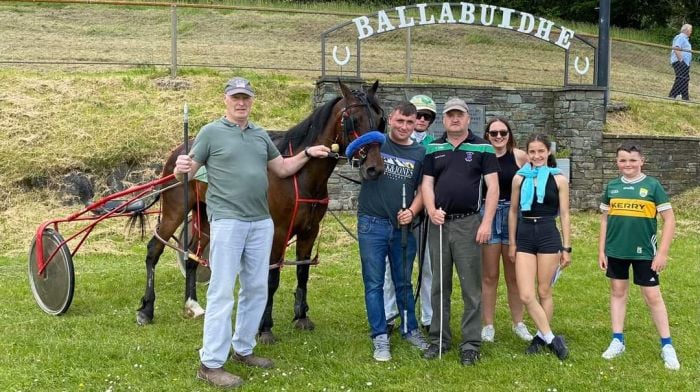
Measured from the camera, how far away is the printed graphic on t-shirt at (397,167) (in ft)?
15.5

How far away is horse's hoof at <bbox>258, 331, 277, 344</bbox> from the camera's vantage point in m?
5.29

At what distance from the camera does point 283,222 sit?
5.23 metres

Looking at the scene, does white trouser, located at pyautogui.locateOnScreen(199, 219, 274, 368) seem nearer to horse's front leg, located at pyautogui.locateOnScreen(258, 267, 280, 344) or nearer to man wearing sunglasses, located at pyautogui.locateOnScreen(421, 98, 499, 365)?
horse's front leg, located at pyautogui.locateOnScreen(258, 267, 280, 344)

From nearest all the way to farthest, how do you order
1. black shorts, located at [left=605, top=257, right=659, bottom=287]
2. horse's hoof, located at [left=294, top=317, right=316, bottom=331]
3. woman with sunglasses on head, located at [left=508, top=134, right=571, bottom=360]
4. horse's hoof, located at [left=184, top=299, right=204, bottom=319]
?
black shorts, located at [left=605, top=257, right=659, bottom=287]
woman with sunglasses on head, located at [left=508, top=134, right=571, bottom=360]
horse's hoof, located at [left=294, top=317, right=316, bottom=331]
horse's hoof, located at [left=184, top=299, right=204, bottom=319]

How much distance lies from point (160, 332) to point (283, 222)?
5.22ft

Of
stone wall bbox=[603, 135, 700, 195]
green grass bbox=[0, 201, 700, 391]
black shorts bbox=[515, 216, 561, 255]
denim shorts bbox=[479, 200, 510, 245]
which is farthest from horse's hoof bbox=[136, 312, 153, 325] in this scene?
stone wall bbox=[603, 135, 700, 195]

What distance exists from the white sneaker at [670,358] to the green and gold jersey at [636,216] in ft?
2.39

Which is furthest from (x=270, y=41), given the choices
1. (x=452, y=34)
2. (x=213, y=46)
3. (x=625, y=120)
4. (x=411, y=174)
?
(x=411, y=174)

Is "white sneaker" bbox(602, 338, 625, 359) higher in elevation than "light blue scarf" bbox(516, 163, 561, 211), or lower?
lower

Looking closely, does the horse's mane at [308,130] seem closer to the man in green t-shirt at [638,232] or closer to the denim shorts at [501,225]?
the denim shorts at [501,225]

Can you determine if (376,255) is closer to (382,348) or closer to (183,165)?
(382,348)

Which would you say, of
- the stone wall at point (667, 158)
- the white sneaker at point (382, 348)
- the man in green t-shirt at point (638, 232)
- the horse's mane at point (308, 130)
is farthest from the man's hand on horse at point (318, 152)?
the stone wall at point (667, 158)

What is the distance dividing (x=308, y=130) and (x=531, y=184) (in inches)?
76.0

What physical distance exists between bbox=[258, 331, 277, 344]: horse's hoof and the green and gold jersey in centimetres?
288
